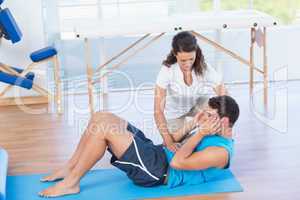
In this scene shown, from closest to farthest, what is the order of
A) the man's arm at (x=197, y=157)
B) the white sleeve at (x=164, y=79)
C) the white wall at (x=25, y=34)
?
the man's arm at (x=197, y=157) < the white sleeve at (x=164, y=79) < the white wall at (x=25, y=34)

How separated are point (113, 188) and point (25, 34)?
223cm

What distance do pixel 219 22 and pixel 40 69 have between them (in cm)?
165

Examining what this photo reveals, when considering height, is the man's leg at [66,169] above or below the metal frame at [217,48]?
below

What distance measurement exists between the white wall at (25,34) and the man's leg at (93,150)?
81.0 inches

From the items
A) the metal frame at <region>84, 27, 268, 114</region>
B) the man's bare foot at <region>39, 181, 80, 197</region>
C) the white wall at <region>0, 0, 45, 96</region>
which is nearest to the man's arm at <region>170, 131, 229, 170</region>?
the man's bare foot at <region>39, 181, 80, 197</region>

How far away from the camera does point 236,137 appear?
139 inches

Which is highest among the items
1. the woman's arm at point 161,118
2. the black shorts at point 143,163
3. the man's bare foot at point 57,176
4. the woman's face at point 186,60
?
the woman's face at point 186,60

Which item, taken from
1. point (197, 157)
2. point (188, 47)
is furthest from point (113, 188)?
point (188, 47)

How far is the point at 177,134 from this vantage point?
9.46 feet

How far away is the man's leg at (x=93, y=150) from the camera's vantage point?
103 inches

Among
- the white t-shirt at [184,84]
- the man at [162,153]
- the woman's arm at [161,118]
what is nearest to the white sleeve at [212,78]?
the white t-shirt at [184,84]

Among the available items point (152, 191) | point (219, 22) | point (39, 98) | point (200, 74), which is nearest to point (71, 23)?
point (39, 98)

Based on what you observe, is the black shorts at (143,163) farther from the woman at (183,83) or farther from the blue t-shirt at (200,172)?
the woman at (183,83)

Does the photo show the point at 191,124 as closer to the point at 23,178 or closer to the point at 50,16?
the point at 23,178
